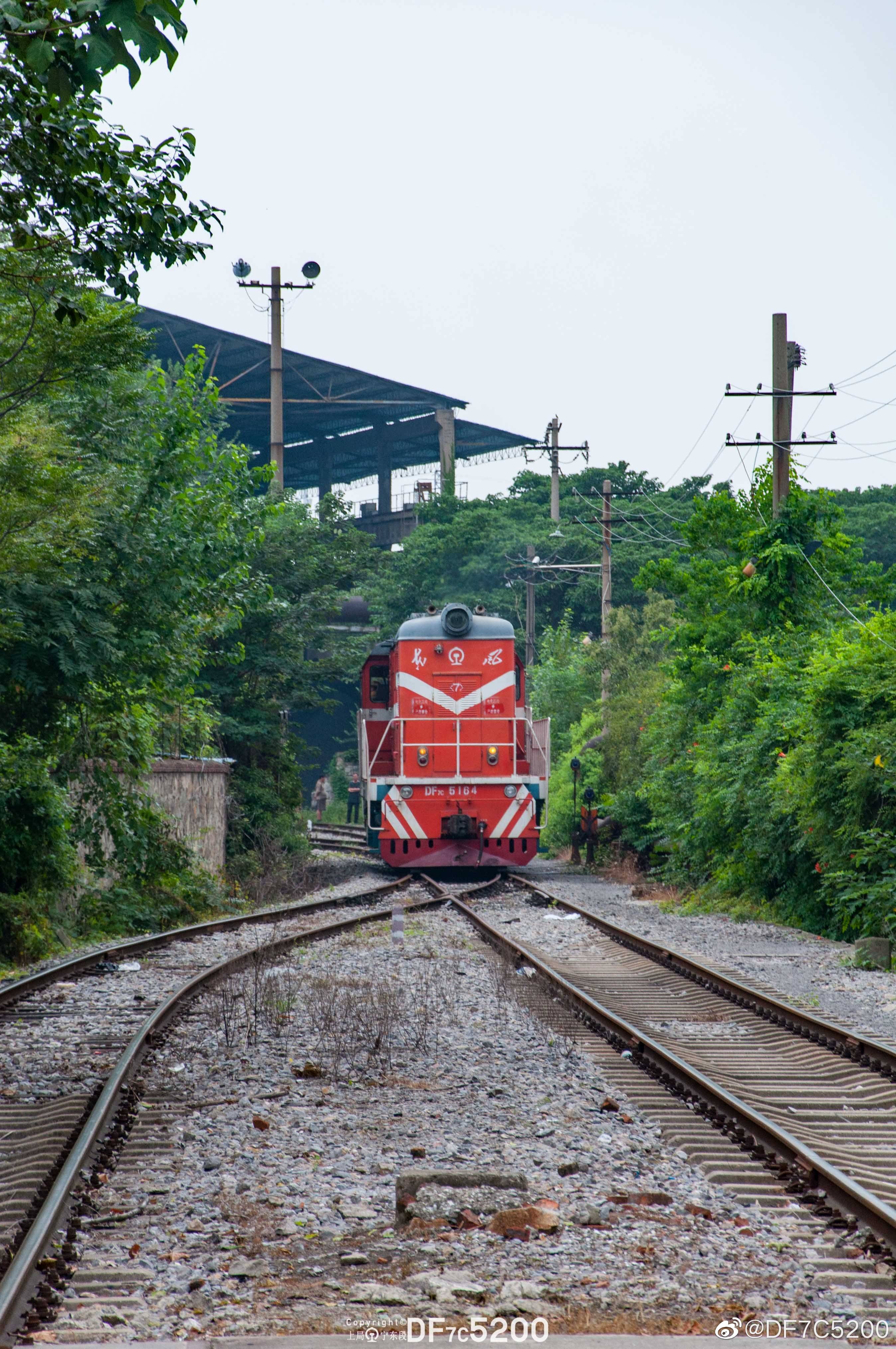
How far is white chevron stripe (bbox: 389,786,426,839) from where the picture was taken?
20547 mm

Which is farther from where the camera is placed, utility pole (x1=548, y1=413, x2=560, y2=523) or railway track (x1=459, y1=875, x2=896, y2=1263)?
utility pole (x1=548, y1=413, x2=560, y2=523)

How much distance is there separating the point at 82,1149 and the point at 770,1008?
5.69 meters

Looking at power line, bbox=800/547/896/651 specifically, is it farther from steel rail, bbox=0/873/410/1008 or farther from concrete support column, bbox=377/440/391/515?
concrete support column, bbox=377/440/391/515

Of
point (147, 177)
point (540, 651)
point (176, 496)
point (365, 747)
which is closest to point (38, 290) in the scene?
point (147, 177)

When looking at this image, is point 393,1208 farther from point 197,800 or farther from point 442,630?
point 442,630

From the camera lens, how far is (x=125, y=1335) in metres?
3.74

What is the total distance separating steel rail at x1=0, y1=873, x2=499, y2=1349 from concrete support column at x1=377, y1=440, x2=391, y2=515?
135 ft

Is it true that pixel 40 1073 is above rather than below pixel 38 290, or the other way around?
below

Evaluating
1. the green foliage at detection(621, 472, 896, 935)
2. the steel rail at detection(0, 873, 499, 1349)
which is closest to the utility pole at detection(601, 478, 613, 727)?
the green foliage at detection(621, 472, 896, 935)

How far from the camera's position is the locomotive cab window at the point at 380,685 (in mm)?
23047

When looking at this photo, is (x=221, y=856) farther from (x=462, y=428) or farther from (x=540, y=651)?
(x=462, y=428)

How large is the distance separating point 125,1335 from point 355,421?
4775cm

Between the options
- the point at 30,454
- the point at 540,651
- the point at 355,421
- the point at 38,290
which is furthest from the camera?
the point at 355,421

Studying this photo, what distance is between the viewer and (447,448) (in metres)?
50.1
